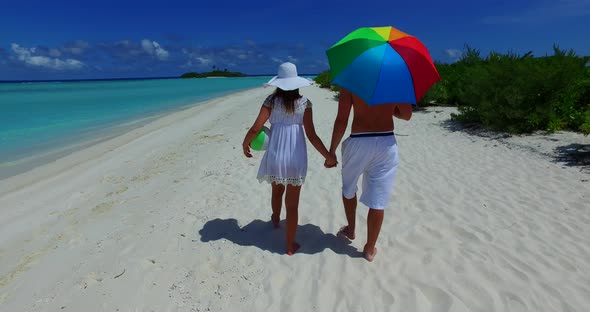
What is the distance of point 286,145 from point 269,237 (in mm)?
1173

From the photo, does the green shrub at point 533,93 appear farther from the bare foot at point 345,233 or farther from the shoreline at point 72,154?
the shoreline at point 72,154

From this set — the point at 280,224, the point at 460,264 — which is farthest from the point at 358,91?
the point at 280,224

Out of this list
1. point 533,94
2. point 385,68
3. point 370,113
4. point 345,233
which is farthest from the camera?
point 533,94

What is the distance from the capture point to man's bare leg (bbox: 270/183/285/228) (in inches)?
142

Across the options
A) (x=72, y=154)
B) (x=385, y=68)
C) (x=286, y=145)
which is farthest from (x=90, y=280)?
(x=72, y=154)

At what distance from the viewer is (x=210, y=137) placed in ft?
33.0

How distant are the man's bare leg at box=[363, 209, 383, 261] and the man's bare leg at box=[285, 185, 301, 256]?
2.04 ft

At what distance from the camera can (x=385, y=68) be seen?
8.16ft

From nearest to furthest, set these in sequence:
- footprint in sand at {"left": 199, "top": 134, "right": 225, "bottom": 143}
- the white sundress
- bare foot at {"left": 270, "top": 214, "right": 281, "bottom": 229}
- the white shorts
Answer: the white shorts < the white sundress < bare foot at {"left": 270, "top": 214, "right": 281, "bottom": 229} < footprint in sand at {"left": 199, "top": 134, "right": 225, "bottom": 143}

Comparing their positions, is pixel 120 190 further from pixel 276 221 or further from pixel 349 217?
pixel 349 217

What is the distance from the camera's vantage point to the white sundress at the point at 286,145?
2.99m

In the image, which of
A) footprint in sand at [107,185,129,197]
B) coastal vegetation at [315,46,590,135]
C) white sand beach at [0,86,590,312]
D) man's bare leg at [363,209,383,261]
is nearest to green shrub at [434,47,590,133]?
coastal vegetation at [315,46,590,135]

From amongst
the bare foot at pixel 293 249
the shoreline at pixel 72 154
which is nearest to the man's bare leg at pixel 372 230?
the bare foot at pixel 293 249

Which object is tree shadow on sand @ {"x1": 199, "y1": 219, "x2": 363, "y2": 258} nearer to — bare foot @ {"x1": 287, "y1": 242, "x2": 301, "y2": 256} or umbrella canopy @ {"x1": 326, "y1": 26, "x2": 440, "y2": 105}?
bare foot @ {"x1": 287, "y1": 242, "x2": 301, "y2": 256}
